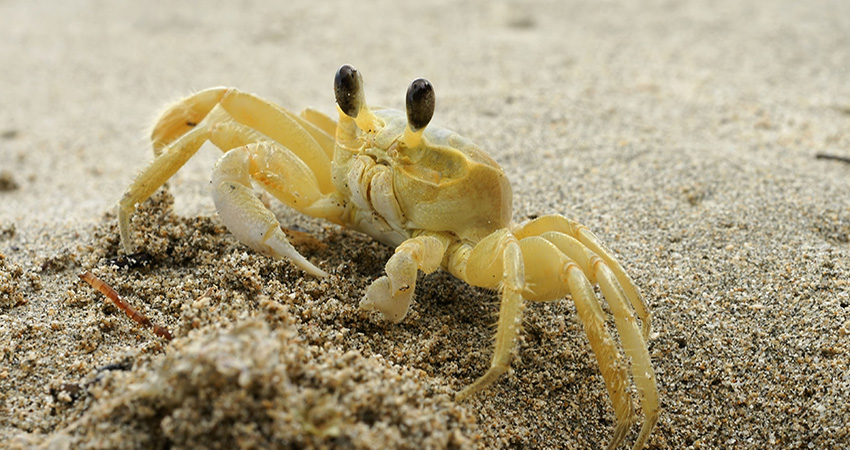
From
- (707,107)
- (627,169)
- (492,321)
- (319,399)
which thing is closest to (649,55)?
(707,107)

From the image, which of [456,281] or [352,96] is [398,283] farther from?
[352,96]

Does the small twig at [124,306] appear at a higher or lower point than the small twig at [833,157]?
higher

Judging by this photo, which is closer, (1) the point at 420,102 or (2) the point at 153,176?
(1) the point at 420,102

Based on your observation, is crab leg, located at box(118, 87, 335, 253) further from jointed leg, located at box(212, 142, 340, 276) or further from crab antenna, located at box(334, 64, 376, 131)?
crab antenna, located at box(334, 64, 376, 131)

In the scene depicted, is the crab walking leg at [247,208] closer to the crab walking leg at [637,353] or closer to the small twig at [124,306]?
the small twig at [124,306]

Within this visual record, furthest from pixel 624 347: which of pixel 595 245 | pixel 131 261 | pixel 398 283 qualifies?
pixel 131 261

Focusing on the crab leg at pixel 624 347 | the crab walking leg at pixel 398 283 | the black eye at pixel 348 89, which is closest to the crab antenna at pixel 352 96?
the black eye at pixel 348 89

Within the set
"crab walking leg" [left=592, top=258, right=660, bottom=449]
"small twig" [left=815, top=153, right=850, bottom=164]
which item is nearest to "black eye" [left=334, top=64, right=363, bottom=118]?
"crab walking leg" [left=592, top=258, right=660, bottom=449]
